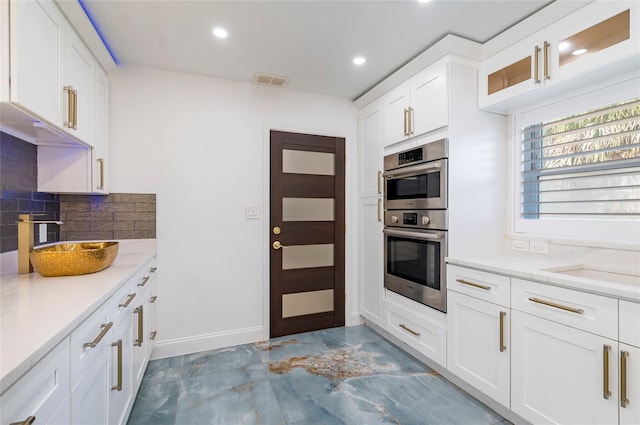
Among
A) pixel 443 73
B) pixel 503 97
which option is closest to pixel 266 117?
pixel 443 73

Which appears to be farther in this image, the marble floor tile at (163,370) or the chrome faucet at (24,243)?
the marble floor tile at (163,370)

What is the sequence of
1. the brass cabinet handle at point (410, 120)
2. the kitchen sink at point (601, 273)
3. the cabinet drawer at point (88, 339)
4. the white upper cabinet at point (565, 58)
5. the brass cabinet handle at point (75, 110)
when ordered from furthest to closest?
1. the brass cabinet handle at point (410, 120)
2. the brass cabinet handle at point (75, 110)
3. the kitchen sink at point (601, 273)
4. the white upper cabinet at point (565, 58)
5. the cabinet drawer at point (88, 339)

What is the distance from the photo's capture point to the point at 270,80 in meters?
2.77

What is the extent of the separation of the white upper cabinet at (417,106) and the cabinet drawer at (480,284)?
104cm

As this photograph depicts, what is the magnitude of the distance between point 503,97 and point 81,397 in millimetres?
2694

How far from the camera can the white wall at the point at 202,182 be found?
2.53m

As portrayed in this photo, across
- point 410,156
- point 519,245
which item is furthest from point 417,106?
point 519,245

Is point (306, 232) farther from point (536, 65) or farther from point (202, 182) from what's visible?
point (536, 65)

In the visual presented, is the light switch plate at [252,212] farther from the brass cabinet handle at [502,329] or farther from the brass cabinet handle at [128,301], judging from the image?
the brass cabinet handle at [502,329]

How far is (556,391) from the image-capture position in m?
1.49

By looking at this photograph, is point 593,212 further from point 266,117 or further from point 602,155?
point 266,117

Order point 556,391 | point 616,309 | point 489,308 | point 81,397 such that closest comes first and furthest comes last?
1. point 81,397
2. point 616,309
3. point 556,391
4. point 489,308

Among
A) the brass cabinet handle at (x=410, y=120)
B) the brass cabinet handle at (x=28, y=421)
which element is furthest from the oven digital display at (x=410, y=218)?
the brass cabinet handle at (x=28, y=421)

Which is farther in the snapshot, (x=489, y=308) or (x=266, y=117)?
(x=266, y=117)
